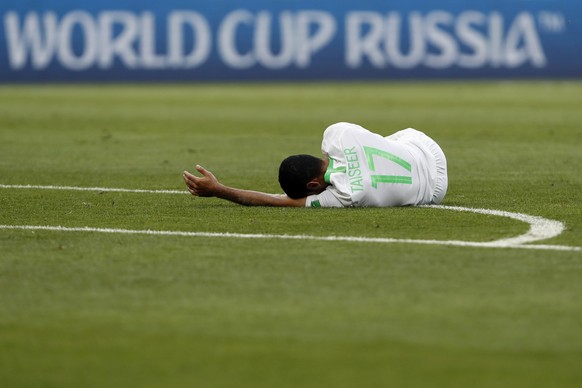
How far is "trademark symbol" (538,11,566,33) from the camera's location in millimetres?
26578

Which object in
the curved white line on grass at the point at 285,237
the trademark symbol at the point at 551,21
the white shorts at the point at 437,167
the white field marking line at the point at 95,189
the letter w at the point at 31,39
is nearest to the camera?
the curved white line on grass at the point at 285,237

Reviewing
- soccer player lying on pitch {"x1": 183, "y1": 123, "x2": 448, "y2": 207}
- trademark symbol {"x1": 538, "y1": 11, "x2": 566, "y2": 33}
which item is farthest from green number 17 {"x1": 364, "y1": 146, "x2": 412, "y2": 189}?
trademark symbol {"x1": 538, "y1": 11, "x2": 566, "y2": 33}

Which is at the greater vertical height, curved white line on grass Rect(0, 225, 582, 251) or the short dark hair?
the short dark hair

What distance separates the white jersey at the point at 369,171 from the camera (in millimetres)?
8500

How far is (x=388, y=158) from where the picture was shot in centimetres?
858

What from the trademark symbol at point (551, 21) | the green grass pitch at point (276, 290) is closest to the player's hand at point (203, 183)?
the green grass pitch at point (276, 290)

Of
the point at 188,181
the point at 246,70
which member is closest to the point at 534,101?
the point at 246,70

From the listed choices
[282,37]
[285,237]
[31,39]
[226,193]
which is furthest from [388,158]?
[31,39]

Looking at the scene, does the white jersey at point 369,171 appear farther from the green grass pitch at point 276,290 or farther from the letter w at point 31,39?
the letter w at point 31,39

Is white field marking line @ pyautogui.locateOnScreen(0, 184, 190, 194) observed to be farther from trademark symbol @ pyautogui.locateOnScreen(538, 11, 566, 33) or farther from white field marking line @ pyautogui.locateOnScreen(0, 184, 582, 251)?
trademark symbol @ pyautogui.locateOnScreen(538, 11, 566, 33)

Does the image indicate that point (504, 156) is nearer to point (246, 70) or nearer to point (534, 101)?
point (534, 101)

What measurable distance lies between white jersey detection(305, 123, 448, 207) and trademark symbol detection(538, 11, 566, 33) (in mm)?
18340

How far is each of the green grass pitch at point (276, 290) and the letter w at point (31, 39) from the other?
14.3m

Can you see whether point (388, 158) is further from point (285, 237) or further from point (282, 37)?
point (282, 37)
